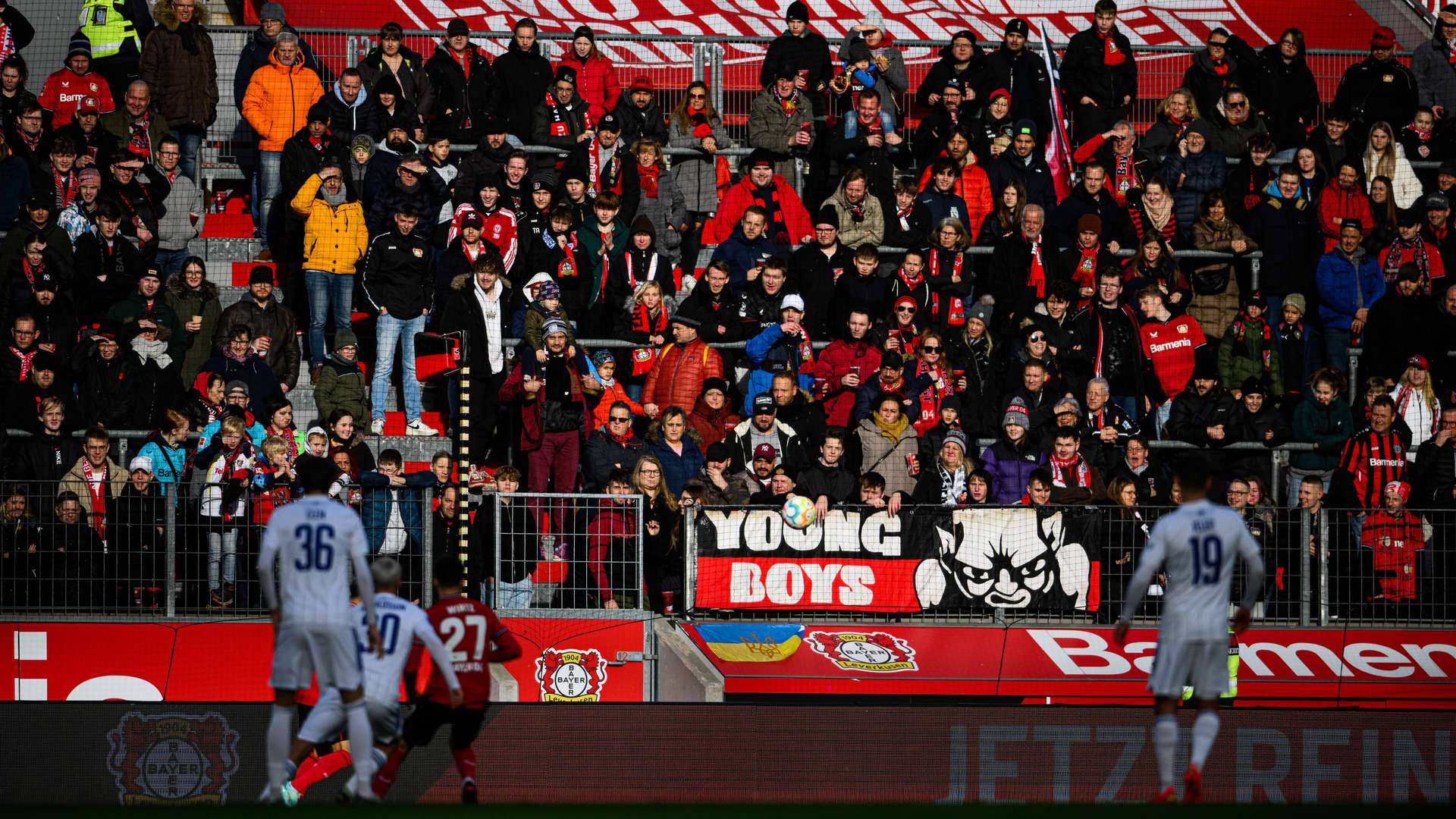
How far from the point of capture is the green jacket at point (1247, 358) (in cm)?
1756

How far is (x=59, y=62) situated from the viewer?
21.4 m

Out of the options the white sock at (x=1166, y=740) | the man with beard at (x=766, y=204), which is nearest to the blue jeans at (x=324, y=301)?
the man with beard at (x=766, y=204)

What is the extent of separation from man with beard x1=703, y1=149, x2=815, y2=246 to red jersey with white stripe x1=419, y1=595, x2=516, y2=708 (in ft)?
25.9

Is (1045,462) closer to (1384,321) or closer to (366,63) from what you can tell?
(1384,321)

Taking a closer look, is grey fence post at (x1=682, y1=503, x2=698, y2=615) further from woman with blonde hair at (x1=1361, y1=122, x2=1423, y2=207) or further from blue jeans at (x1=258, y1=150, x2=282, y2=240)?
woman with blonde hair at (x1=1361, y1=122, x2=1423, y2=207)

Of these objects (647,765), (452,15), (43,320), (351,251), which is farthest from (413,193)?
(647,765)

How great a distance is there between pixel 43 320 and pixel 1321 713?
1097 cm

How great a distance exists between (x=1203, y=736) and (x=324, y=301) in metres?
9.93

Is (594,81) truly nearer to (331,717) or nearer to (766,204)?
(766,204)

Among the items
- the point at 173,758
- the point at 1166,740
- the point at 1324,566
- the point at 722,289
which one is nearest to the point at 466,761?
the point at 173,758

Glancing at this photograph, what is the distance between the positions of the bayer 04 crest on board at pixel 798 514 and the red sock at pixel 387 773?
4650 mm

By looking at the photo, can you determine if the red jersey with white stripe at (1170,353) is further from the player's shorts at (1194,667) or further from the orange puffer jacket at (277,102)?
the orange puffer jacket at (277,102)

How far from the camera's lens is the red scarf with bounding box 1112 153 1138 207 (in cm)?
1889

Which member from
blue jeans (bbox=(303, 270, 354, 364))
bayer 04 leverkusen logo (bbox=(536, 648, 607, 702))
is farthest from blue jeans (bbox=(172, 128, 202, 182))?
bayer 04 leverkusen logo (bbox=(536, 648, 607, 702))
